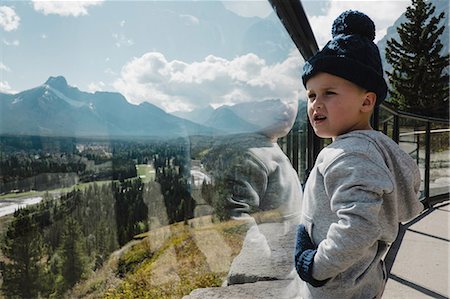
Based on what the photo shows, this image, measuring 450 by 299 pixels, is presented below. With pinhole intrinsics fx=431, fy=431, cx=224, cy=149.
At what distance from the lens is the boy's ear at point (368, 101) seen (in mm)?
1078

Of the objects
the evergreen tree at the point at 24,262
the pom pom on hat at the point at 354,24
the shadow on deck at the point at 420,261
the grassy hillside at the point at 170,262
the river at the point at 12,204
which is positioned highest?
the pom pom on hat at the point at 354,24

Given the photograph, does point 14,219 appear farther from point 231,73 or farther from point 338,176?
point 231,73

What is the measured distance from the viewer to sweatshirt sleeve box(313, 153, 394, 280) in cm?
89

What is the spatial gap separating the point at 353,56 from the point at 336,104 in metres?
0.12

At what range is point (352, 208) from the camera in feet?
2.89

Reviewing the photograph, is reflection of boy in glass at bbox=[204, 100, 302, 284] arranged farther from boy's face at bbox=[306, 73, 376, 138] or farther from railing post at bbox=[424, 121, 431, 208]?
railing post at bbox=[424, 121, 431, 208]

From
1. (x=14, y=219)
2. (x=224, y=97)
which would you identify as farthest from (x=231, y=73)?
(x=14, y=219)

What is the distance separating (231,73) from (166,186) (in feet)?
1.74

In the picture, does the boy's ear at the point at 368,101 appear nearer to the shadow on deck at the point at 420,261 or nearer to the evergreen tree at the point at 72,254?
the evergreen tree at the point at 72,254

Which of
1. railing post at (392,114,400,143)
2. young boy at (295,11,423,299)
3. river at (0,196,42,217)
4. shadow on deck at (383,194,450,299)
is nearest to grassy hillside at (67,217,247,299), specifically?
river at (0,196,42,217)

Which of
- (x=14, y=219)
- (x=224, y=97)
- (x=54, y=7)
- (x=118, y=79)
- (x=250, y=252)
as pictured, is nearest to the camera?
(x=14, y=219)

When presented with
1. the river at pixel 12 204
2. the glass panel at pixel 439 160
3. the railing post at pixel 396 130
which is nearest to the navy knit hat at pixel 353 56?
the river at pixel 12 204

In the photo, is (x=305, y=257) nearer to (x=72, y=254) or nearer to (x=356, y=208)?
(x=356, y=208)

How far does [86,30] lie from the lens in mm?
983
